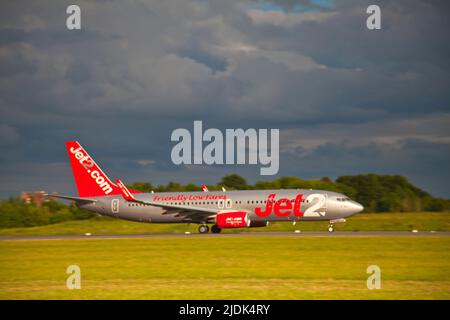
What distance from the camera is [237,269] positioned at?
27.3 m

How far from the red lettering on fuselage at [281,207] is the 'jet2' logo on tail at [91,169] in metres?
16.7

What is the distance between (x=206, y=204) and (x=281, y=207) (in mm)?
7283

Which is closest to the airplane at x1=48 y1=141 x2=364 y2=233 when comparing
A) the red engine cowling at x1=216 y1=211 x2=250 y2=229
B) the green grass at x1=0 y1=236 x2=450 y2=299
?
the red engine cowling at x1=216 y1=211 x2=250 y2=229

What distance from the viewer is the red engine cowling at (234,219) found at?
53875mm

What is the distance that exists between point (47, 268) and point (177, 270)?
623cm

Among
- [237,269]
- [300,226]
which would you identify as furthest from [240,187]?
[237,269]

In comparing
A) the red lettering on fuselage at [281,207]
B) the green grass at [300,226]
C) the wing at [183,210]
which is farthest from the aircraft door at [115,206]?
the red lettering on fuselage at [281,207]

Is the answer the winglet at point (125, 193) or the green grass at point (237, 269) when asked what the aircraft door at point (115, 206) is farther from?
the green grass at point (237, 269)

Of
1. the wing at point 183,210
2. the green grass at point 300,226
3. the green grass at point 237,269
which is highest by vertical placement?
the wing at point 183,210

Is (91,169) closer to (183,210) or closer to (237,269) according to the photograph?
(183,210)

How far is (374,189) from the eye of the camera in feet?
427

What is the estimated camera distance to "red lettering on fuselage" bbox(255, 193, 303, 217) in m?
53.5

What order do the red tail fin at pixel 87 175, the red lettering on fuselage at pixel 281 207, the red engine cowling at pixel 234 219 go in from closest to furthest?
the red lettering on fuselage at pixel 281 207 < the red engine cowling at pixel 234 219 < the red tail fin at pixel 87 175
